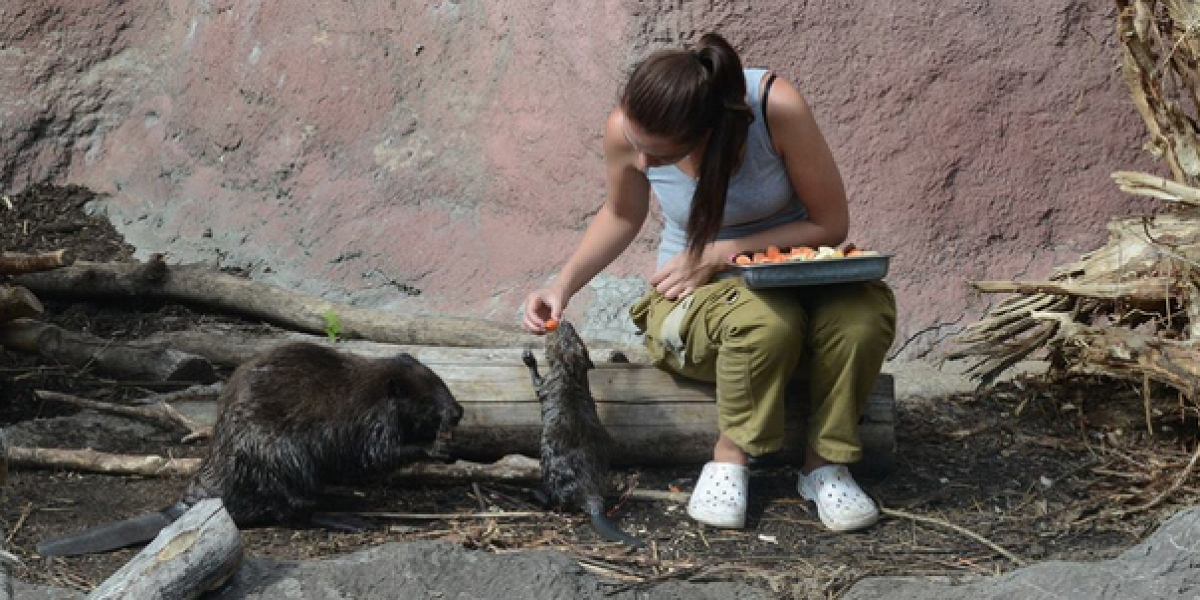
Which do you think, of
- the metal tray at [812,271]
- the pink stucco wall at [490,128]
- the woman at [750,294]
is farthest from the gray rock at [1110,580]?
the pink stucco wall at [490,128]

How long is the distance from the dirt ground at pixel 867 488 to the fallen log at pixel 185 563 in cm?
58

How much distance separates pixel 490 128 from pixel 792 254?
3484mm

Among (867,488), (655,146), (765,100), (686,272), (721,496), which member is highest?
(765,100)

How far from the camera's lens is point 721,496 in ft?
17.0

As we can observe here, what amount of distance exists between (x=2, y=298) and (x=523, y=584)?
3215 mm

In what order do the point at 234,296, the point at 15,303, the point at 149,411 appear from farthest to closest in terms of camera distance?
the point at 234,296 < the point at 15,303 < the point at 149,411

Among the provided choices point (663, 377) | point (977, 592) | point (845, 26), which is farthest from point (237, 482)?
point (845, 26)

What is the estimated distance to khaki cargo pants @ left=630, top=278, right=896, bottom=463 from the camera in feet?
16.7

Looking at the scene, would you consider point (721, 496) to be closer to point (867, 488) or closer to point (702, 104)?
point (867, 488)

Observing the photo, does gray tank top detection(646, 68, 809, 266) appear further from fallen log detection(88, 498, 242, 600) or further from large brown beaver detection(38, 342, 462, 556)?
fallen log detection(88, 498, 242, 600)

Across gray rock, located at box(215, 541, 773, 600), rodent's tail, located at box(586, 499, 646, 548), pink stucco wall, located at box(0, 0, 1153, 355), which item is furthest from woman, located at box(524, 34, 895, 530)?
pink stucco wall, located at box(0, 0, 1153, 355)

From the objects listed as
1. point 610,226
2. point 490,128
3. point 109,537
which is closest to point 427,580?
point 109,537

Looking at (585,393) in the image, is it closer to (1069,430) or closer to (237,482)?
(237,482)

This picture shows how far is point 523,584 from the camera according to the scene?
172 inches
